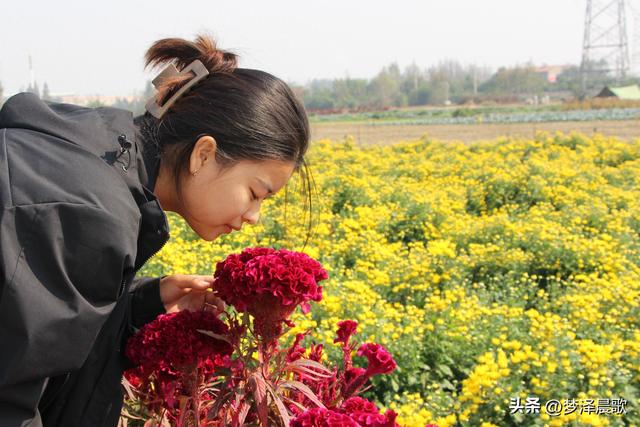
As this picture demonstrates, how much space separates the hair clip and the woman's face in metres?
0.13

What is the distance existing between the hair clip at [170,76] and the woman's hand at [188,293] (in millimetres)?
340

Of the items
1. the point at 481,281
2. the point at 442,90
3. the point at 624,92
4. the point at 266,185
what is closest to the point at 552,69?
the point at 442,90

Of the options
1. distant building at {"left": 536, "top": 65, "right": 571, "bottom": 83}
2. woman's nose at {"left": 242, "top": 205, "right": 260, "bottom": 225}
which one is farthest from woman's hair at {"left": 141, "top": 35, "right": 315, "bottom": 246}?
distant building at {"left": 536, "top": 65, "right": 571, "bottom": 83}

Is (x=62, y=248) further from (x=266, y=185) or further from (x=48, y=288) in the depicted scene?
(x=266, y=185)

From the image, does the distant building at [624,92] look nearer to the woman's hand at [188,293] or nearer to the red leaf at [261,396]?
the woman's hand at [188,293]

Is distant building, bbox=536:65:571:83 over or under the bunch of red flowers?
over

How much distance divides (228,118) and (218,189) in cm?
14

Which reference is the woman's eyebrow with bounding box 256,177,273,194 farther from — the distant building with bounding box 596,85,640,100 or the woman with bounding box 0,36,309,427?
the distant building with bounding box 596,85,640,100

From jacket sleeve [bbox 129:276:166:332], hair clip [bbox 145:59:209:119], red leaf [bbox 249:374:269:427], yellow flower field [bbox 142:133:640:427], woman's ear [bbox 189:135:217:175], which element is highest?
hair clip [bbox 145:59:209:119]

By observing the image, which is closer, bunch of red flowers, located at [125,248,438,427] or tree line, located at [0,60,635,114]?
bunch of red flowers, located at [125,248,438,427]

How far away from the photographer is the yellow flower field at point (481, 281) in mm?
2314

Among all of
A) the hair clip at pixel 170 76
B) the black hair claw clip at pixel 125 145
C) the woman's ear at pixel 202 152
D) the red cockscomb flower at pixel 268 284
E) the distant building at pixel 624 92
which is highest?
the hair clip at pixel 170 76

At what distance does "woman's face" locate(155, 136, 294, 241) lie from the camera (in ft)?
4.06

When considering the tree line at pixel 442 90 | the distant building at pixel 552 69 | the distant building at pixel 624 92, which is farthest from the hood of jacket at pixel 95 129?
the distant building at pixel 552 69
